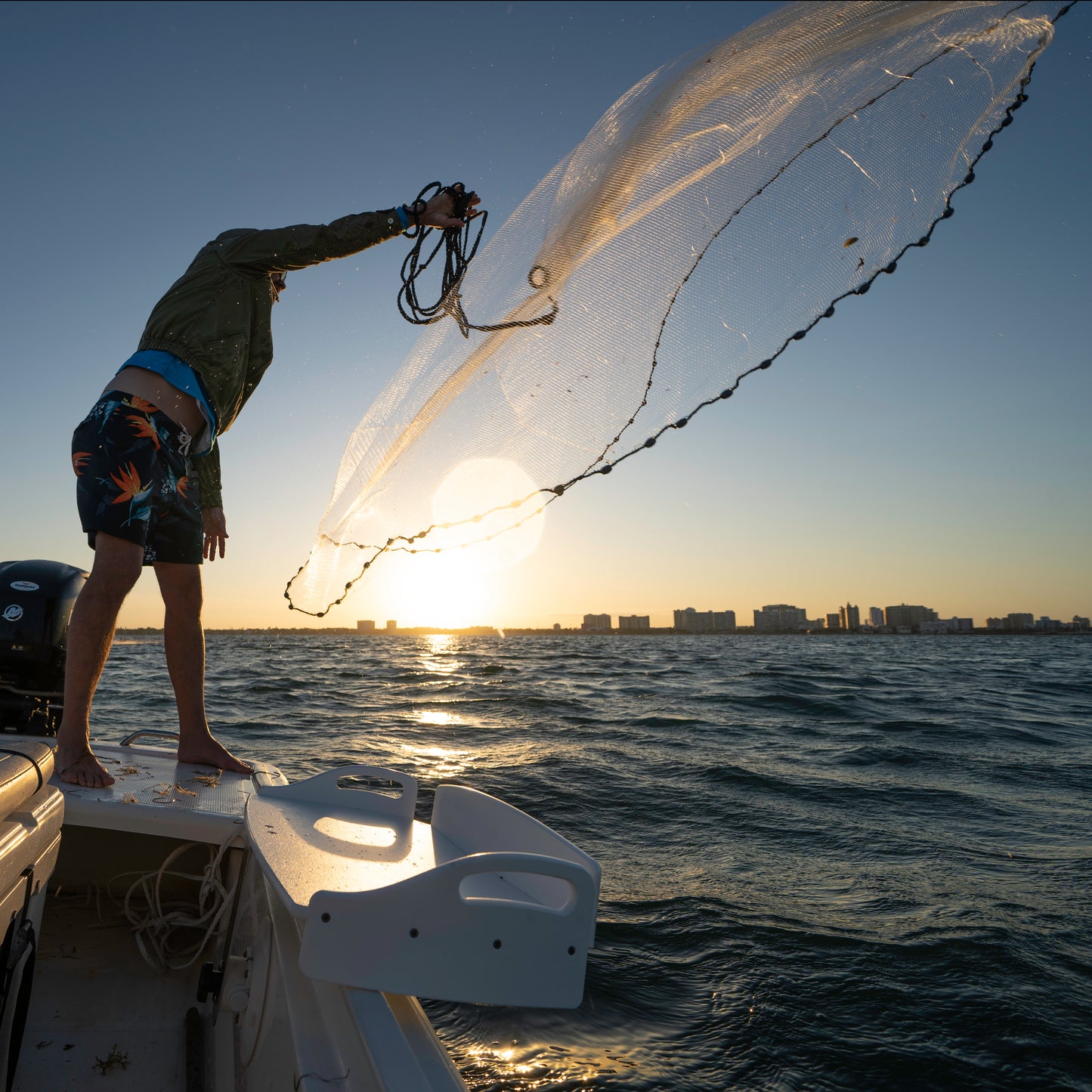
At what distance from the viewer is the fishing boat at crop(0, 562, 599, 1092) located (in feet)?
4.03

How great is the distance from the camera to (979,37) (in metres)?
2.12

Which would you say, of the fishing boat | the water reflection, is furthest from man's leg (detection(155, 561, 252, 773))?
the water reflection

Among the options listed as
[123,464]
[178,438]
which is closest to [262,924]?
[123,464]

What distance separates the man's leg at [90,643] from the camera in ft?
7.75

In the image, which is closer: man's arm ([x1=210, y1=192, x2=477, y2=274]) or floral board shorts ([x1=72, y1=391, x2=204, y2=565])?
floral board shorts ([x1=72, y1=391, x2=204, y2=565])

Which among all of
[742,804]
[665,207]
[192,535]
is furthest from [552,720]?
[665,207]

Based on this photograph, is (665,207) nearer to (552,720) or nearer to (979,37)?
(979,37)

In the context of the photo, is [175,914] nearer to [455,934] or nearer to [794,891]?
[455,934]

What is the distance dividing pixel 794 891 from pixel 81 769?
9.82 ft

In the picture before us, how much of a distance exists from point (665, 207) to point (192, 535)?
2.23 metres

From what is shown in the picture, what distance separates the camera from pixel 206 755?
2980 mm

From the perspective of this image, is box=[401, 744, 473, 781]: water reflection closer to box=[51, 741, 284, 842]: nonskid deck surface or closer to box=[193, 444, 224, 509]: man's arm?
box=[193, 444, 224, 509]: man's arm

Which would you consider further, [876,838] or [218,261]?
[876,838]

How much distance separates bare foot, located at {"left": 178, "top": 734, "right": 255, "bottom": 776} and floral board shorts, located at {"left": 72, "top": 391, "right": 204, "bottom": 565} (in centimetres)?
86
